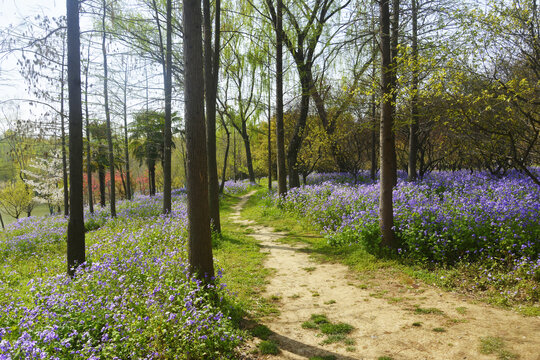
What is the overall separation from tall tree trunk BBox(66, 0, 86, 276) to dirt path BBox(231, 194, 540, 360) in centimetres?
413

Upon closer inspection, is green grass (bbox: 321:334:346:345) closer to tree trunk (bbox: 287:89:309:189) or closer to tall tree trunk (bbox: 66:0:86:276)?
tall tree trunk (bbox: 66:0:86:276)

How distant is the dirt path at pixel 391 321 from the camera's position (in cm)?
335

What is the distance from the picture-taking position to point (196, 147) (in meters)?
4.41

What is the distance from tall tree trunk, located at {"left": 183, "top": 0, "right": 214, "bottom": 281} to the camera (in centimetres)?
429

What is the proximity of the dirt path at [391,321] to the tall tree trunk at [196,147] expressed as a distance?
1.46 meters

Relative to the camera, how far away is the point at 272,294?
17.6 ft

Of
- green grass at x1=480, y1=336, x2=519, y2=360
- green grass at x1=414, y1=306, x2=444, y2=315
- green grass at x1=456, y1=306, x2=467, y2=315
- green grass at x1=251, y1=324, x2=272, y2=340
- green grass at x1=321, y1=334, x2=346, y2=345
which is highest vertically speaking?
green grass at x1=480, y1=336, x2=519, y2=360

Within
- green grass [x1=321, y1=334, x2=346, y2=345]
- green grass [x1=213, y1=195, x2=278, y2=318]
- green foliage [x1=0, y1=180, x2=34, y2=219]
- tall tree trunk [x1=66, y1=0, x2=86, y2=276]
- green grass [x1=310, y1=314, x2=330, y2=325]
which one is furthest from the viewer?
green foliage [x1=0, y1=180, x2=34, y2=219]

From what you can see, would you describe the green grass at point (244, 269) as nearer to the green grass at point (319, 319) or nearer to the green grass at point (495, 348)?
the green grass at point (319, 319)

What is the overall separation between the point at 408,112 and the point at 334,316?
300 inches

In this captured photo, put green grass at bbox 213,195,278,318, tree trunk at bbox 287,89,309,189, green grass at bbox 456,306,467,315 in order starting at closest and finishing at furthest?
1. green grass at bbox 456,306,467,315
2. green grass at bbox 213,195,278,318
3. tree trunk at bbox 287,89,309,189

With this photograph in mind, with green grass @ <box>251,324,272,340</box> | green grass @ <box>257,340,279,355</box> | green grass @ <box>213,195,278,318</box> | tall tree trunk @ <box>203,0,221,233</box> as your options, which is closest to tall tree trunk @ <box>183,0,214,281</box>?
green grass @ <box>213,195,278,318</box>

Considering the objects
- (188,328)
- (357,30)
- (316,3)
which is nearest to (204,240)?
(188,328)

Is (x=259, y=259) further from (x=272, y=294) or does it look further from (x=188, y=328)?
(x=188, y=328)
